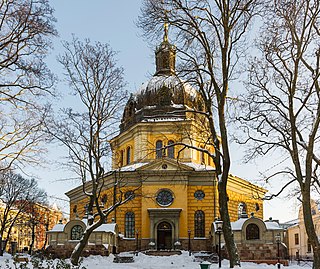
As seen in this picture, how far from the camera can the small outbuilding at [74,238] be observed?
1368 inches

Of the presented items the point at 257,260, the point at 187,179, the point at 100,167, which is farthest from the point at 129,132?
the point at 100,167

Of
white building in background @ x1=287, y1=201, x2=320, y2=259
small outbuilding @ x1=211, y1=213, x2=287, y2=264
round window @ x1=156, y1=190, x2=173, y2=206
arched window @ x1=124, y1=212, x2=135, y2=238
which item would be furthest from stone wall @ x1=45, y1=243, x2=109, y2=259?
white building in background @ x1=287, y1=201, x2=320, y2=259

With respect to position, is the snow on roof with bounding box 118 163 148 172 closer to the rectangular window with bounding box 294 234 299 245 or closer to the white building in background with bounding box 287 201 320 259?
the white building in background with bounding box 287 201 320 259

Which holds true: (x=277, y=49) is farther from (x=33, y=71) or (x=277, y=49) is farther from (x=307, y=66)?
(x=33, y=71)

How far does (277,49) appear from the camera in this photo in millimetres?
17172

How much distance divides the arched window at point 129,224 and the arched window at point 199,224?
17.7 ft

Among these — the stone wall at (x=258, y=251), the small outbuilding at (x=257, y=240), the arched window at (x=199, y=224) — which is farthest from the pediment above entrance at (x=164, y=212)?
the stone wall at (x=258, y=251)

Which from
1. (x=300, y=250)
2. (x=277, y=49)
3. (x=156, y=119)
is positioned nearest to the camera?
(x=277, y=49)

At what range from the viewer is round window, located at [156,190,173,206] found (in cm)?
4006

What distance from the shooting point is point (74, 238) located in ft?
118

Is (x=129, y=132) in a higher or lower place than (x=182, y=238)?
higher

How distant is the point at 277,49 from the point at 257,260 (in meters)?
18.8

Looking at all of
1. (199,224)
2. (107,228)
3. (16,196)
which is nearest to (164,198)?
(199,224)

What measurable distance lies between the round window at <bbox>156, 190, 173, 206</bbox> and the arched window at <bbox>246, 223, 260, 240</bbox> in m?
7.89
